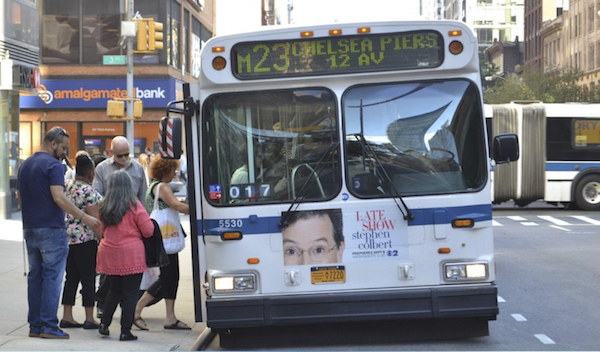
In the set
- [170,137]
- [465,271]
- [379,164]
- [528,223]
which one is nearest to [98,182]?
[170,137]

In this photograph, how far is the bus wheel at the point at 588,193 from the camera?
97.0 feet

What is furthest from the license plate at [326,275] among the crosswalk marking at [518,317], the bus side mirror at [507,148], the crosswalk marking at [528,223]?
the crosswalk marking at [528,223]

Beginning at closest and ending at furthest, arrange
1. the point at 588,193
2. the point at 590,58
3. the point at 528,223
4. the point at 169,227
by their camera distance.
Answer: the point at 169,227 < the point at 528,223 < the point at 588,193 < the point at 590,58

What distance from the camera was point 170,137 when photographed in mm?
8523

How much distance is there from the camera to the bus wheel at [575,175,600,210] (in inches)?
1164

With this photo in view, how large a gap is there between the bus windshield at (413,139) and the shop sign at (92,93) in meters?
36.0

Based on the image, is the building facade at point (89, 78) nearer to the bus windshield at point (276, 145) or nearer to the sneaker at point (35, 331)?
the sneaker at point (35, 331)

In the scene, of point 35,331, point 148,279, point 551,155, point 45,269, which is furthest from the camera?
point 551,155

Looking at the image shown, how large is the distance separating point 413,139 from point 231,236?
1669 millimetres

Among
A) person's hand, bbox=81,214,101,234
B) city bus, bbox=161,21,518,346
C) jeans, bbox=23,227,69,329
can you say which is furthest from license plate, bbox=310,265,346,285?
jeans, bbox=23,227,69,329

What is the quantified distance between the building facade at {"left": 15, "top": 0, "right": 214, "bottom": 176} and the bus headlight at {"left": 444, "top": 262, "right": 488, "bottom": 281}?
3568cm

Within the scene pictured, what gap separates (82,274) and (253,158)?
2.24m

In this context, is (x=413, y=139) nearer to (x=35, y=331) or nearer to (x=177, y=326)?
(x=177, y=326)

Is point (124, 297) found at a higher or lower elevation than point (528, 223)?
higher
